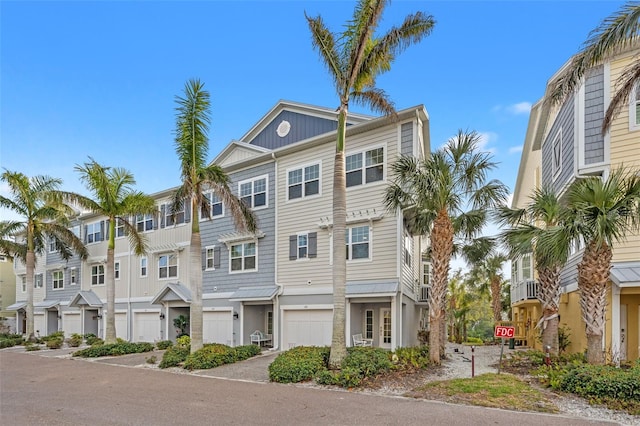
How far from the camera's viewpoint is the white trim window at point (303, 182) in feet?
66.3

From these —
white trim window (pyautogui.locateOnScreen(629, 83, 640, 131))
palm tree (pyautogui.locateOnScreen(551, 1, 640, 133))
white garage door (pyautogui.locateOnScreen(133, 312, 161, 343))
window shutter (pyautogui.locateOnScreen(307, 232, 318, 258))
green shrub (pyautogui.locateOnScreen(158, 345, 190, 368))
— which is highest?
palm tree (pyautogui.locateOnScreen(551, 1, 640, 133))

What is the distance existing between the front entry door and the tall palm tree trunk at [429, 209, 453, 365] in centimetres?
456

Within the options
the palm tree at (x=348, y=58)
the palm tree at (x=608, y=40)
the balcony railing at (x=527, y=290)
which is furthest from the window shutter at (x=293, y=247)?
the palm tree at (x=608, y=40)

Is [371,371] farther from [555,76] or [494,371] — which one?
[555,76]

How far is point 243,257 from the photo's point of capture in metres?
22.4

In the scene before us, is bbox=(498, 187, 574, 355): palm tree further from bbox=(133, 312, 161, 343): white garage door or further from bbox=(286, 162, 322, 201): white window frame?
bbox=(133, 312, 161, 343): white garage door

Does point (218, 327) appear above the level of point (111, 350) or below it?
above

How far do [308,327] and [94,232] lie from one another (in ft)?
66.1

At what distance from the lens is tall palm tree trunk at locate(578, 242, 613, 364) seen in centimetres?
1116

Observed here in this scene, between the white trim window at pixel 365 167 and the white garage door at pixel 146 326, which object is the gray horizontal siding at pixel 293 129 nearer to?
the white trim window at pixel 365 167

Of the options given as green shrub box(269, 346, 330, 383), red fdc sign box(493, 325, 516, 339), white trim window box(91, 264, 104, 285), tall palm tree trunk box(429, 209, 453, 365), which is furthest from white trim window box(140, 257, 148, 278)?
red fdc sign box(493, 325, 516, 339)

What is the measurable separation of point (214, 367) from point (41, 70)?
11009 millimetres

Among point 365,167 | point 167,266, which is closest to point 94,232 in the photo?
point 167,266

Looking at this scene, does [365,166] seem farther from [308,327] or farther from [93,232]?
[93,232]
